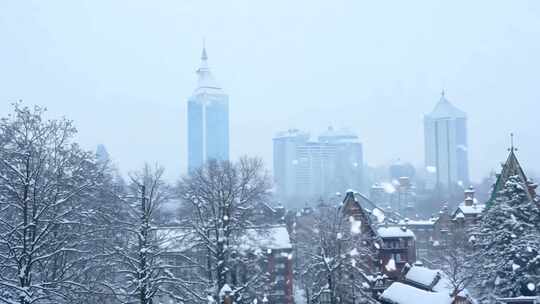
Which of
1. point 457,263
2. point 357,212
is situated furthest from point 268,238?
point 457,263

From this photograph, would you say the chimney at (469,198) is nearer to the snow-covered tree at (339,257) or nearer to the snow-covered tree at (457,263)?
the snow-covered tree at (457,263)

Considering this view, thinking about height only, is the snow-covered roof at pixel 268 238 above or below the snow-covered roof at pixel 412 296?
above

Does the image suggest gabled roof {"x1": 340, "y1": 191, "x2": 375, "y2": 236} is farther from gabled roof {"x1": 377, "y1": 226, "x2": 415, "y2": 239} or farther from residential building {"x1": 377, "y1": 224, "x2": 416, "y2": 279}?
gabled roof {"x1": 377, "y1": 226, "x2": 415, "y2": 239}

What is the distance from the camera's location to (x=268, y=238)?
48438mm

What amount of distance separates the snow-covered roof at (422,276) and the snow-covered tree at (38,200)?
3008cm

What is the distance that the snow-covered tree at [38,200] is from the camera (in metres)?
22.9

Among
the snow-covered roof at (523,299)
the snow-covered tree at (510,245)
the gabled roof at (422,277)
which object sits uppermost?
the snow-covered tree at (510,245)

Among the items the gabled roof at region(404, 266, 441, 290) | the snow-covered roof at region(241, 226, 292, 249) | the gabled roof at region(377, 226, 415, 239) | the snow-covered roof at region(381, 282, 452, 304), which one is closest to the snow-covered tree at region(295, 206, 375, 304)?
the snow-covered roof at region(241, 226, 292, 249)

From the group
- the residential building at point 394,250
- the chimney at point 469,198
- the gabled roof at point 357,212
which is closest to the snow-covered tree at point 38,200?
the gabled roof at point 357,212

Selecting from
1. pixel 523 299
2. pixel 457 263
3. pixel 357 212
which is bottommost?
pixel 457 263

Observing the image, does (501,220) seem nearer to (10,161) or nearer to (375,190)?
(10,161)

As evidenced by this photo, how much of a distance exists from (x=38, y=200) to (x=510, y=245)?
22.8m

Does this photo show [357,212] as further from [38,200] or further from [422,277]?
[38,200]

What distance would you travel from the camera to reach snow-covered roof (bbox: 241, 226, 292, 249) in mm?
42750
